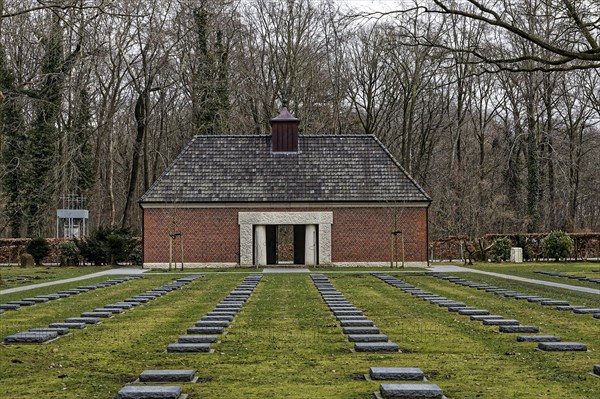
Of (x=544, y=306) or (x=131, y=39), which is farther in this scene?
(x=131, y=39)

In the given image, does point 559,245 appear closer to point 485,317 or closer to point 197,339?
point 485,317

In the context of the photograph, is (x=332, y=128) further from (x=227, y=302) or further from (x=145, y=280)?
(x=227, y=302)

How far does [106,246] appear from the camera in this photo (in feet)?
122

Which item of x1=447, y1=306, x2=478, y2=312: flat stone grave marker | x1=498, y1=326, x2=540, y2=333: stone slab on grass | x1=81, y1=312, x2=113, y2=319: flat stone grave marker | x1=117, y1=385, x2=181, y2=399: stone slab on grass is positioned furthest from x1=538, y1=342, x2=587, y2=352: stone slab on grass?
x1=81, y1=312, x2=113, y2=319: flat stone grave marker

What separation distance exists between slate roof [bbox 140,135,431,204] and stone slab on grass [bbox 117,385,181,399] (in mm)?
28278

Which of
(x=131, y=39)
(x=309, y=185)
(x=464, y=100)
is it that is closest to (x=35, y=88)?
(x=131, y=39)

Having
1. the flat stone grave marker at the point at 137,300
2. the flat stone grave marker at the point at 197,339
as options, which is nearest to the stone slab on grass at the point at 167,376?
the flat stone grave marker at the point at 197,339

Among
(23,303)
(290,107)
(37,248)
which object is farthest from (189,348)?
(290,107)

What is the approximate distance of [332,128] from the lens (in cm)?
5278

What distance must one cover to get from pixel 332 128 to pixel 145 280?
28.0m

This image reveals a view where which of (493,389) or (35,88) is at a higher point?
(35,88)

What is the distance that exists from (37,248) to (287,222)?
12.7m

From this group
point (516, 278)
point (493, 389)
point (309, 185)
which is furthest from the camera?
point (309, 185)

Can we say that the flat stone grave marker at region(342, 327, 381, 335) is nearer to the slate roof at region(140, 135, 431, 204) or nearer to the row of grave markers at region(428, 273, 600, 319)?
the row of grave markers at region(428, 273, 600, 319)
